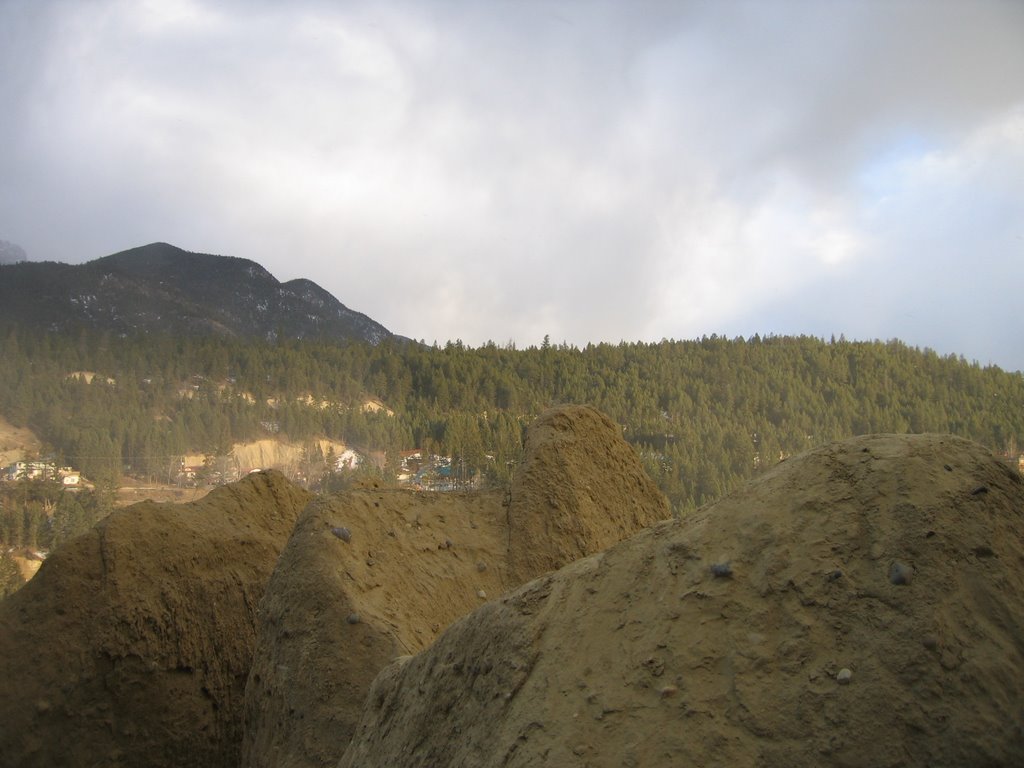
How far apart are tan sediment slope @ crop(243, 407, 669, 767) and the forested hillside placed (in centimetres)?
1786

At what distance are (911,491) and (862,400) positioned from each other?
116ft

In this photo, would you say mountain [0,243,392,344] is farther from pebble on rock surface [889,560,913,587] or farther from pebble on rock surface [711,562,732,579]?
pebble on rock surface [889,560,913,587]

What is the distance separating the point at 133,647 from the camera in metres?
9.02

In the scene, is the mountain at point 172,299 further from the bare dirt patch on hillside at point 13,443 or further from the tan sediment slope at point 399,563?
the tan sediment slope at point 399,563

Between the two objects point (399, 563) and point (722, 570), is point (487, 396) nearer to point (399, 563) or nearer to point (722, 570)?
point (399, 563)

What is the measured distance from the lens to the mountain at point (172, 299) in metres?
62.7

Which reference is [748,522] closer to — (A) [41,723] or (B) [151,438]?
(A) [41,723]

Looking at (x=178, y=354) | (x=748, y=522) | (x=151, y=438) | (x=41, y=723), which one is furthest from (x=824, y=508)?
(x=178, y=354)

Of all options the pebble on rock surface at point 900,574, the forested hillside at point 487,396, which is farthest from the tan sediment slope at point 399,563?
the forested hillside at point 487,396

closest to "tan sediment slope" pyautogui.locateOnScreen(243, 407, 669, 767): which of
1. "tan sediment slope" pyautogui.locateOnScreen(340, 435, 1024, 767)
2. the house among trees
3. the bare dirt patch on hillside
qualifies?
"tan sediment slope" pyautogui.locateOnScreen(340, 435, 1024, 767)

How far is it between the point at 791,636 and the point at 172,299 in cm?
8293

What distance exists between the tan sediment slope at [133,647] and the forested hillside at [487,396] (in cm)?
1925

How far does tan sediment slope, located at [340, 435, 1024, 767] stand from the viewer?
9.56 ft

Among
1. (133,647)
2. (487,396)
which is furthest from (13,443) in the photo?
(133,647)
